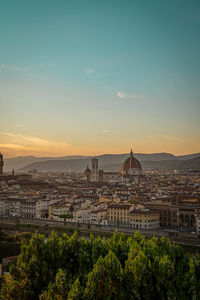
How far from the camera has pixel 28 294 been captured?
1105 centimetres

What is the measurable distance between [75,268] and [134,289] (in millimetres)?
2904

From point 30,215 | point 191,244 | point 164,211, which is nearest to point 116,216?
point 164,211

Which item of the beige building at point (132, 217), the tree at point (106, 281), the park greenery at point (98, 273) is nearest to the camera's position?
the tree at point (106, 281)

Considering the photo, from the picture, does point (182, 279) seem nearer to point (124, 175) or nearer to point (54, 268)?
point (54, 268)

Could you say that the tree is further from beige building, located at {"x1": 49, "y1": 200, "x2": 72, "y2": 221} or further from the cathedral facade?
the cathedral facade

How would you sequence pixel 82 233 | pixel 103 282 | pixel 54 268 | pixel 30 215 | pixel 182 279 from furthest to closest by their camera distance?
pixel 30 215 → pixel 82 233 → pixel 54 268 → pixel 182 279 → pixel 103 282

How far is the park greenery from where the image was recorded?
9.97 m

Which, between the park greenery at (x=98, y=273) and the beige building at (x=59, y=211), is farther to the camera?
the beige building at (x=59, y=211)

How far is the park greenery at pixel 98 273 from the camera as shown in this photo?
32.7ft

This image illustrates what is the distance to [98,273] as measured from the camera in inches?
396

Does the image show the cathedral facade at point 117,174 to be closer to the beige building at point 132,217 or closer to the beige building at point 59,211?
the beige building at point 59,211

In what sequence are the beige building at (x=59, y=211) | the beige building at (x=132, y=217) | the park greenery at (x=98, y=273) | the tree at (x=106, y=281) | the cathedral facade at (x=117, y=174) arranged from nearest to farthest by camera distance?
the tree at (x=106, y=281), the park greenery at (x=98, y=273), the beige building at (x=132, y=217), the beige building at (x=59, y=211), the cathedral facade at (x=117, y=174)

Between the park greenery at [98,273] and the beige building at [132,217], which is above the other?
the park greenery at [98,273]

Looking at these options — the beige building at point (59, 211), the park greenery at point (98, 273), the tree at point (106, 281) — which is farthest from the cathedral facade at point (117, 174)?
the tree at point (106, 281)
